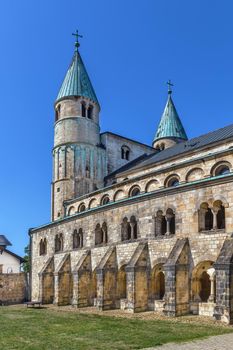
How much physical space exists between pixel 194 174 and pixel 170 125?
30.9 meters

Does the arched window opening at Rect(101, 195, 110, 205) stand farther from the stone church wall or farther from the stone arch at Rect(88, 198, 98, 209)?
the stone church wall

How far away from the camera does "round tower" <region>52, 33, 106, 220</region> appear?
4691 cm

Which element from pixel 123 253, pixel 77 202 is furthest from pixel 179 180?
pixel 77 202

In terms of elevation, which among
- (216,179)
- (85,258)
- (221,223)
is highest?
(216,179)

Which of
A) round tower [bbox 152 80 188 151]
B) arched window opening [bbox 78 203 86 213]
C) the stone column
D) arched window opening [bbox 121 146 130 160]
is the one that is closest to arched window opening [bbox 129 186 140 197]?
arched window opening [bbox 78 203 86 213]

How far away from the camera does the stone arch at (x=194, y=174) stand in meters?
31.5

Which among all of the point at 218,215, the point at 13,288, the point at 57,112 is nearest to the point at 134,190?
the point at 218,215

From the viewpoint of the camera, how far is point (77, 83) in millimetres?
49031

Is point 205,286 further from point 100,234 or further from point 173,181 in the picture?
point 173,181

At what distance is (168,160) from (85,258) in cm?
1146

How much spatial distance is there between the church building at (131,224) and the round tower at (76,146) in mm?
114

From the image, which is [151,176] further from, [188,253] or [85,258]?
[188,253]

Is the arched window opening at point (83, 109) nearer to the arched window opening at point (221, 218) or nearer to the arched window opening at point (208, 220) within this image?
the arched window opening at point (208, 220)

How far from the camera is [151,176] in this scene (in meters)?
35.4
